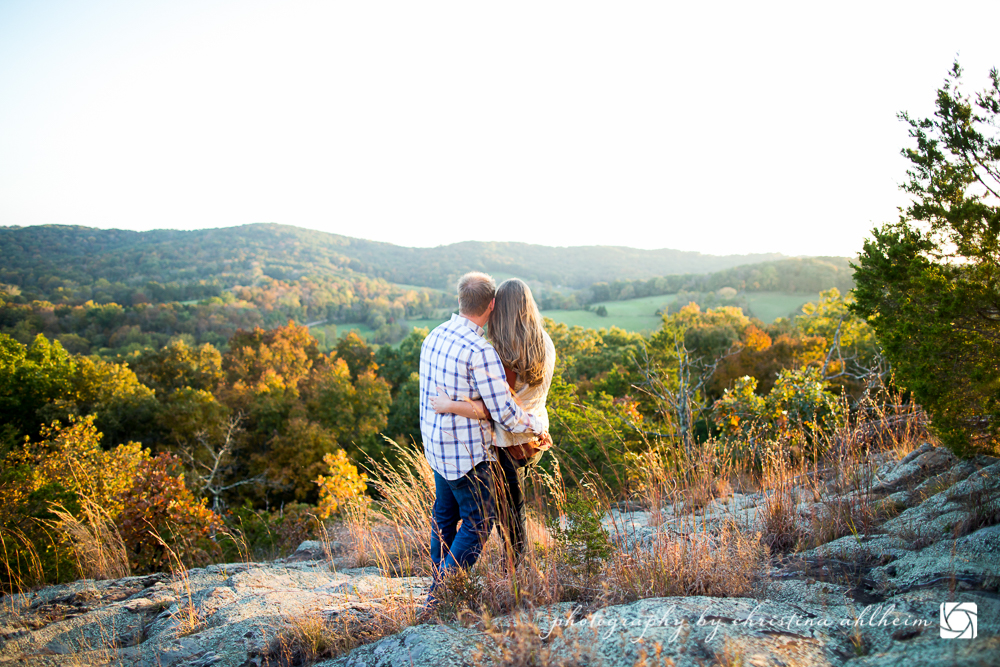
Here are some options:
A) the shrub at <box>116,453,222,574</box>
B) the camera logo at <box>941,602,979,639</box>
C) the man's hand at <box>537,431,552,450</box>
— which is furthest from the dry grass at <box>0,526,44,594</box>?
the camera logo at <box>941,602,979,639</box>

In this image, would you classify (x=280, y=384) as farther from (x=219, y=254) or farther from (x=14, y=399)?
(x=219, y=254)

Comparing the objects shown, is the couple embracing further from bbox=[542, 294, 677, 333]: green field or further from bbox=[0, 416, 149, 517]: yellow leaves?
bbox=[542, 294, 677, 333]: green field

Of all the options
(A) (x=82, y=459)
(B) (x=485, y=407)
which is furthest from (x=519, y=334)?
(A) (x=82, y=459)

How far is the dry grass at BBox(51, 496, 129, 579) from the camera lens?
3729 millimetres

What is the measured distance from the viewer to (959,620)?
5.22 feet

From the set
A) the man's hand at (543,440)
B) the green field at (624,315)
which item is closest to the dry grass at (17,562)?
the man's hand at (543,440)

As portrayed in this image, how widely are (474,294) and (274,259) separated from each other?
269ft

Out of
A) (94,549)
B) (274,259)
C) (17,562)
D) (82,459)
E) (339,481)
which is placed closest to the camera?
(17,562)

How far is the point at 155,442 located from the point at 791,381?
69.8 feet

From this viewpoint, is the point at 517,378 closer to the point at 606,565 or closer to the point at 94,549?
the point at 606,565

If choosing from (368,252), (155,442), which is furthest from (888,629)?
(368,252)

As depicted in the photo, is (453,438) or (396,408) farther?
(396,408)

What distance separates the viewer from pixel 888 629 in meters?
1.64

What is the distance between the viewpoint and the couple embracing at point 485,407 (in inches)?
90.6
